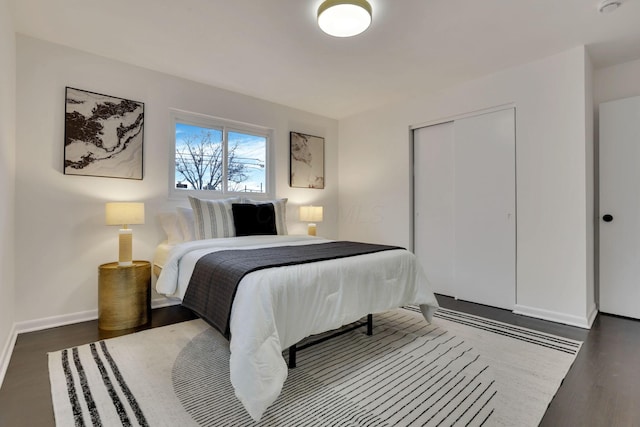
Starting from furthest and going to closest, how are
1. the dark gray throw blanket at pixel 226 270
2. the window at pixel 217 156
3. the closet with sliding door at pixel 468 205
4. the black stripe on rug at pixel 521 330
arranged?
the window at pixel 217 156, the closet with sliding door at pixel 468 205, the black stripe on rug at pixel 521 330, the dark gray throw blanket at pixel 226 270

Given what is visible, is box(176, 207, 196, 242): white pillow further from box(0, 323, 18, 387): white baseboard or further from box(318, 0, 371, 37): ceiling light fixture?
box(318, 0, 371, 37): ceiling light fixture

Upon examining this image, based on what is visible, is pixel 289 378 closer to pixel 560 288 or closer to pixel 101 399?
pixel 101 399

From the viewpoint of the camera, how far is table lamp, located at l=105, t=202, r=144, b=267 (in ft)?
8.53

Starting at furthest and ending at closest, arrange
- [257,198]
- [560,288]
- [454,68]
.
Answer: [257,198] → [454,68] → [560,288]

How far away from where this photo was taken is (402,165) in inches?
161

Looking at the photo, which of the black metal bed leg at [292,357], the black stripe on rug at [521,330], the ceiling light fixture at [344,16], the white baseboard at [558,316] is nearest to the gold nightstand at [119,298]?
the black metal bed leg at [292,357]

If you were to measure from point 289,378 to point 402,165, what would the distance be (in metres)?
3.08

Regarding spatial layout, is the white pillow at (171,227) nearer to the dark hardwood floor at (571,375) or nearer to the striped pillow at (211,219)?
the striped pillow at (211,219)

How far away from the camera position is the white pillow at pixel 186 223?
9.98 feet

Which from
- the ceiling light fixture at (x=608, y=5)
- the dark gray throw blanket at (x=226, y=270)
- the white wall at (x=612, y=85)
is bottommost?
the dark gray throw blanket at (x=226, y=270)

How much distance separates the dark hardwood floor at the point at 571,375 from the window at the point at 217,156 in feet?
4.91

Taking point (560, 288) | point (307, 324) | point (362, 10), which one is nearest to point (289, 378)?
point (307, 324)

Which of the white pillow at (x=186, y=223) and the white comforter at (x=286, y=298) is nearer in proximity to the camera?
the white comforter at (x=286, y=298)

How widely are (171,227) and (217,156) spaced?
108cm
